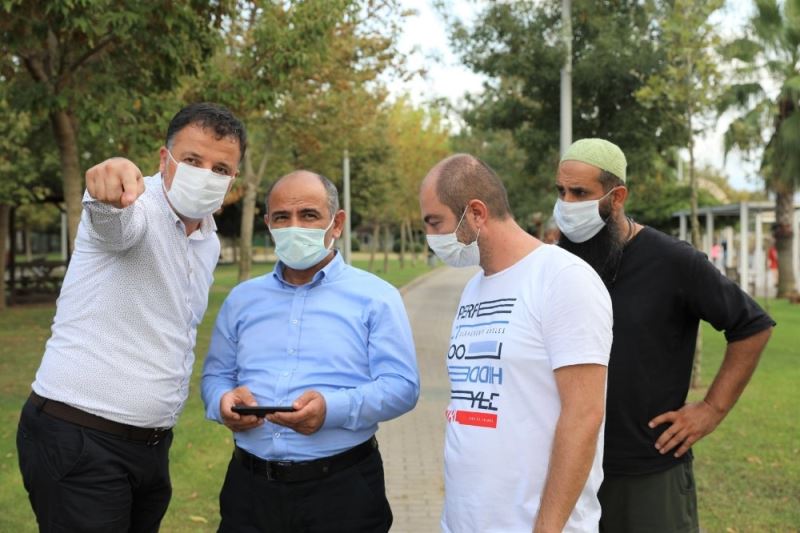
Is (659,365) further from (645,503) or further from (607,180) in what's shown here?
(607,180)

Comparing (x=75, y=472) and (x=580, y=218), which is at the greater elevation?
(x=580, y=218)

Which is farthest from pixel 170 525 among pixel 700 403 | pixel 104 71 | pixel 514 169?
pixel 514 169

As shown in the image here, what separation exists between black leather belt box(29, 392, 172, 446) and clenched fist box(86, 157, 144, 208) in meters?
0.79

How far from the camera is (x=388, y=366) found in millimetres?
3211

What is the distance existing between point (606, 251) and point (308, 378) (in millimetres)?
1198

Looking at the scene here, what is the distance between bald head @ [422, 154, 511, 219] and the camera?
2.67m

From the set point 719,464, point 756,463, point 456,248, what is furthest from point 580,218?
point 756,463

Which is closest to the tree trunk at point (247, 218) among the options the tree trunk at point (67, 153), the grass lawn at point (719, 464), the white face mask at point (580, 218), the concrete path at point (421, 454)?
the concrete path at point (421, 454)

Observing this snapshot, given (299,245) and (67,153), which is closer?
(299,245)

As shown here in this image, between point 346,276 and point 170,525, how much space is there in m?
2.95

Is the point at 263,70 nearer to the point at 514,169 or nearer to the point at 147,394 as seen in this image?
the point at 147,394

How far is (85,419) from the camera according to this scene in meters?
2.91

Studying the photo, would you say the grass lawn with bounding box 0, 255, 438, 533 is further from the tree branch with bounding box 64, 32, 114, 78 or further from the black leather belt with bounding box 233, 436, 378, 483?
the tree branch with bounding box 64, 32, 114, 78

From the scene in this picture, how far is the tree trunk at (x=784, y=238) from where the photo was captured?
26344 millimetres
